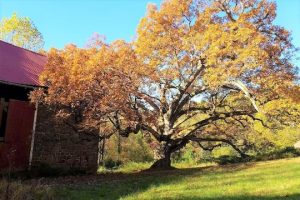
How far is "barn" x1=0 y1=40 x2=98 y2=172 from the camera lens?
17.5 meters

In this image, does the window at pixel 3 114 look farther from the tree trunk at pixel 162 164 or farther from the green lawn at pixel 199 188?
the tree trunk at pixel 162 164

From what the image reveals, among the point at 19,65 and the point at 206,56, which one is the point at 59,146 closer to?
the point at 19,65

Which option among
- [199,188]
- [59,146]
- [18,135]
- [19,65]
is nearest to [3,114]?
[18,135]

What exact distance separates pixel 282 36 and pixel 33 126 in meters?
11.8

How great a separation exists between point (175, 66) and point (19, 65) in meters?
7.45

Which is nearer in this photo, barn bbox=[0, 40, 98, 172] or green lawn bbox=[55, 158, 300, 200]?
green lawn bbox=[55, 158, 300, 200]

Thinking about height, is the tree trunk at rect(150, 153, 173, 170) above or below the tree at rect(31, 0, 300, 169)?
below

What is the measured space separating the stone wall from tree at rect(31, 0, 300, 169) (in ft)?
6.41

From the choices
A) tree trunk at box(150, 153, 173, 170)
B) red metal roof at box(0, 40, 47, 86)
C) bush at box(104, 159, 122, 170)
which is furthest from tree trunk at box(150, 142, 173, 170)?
bush at box(104, 159, 122, 170)

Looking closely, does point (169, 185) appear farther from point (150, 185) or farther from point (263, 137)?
point (263, 137)

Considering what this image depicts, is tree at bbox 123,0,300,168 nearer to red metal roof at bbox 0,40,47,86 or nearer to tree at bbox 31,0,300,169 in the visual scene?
tree at bbox 31,0,300,169

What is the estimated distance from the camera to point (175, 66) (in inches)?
707

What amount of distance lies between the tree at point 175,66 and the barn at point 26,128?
72.9 inches

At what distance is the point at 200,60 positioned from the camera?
17.9 meters
